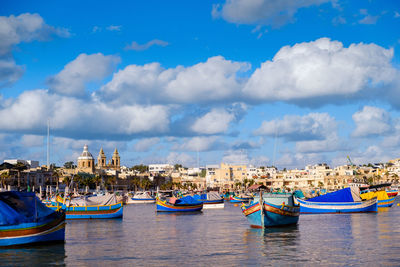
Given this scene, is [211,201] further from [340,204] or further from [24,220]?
[24,220]

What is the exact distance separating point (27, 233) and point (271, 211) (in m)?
23.4

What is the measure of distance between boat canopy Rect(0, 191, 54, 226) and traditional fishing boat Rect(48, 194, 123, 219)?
33599 mm

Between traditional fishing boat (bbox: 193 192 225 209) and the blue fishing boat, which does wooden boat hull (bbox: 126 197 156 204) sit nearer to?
the blue fishing boat

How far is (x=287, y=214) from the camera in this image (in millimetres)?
51906

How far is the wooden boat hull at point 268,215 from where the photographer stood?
49656 mm

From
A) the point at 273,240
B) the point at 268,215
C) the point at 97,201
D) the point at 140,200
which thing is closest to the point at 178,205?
the point at 97,201

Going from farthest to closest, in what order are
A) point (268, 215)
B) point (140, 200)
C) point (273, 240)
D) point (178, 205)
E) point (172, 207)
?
point (140, 200)
point (178, 205)
point (172, 207)
point (268, 215)
point (273, 240)

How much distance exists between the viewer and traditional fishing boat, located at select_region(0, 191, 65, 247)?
118 feet

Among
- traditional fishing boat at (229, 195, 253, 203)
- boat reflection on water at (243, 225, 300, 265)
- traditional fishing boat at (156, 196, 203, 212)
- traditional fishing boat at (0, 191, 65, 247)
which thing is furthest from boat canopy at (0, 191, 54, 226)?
traditional fishing boat at (229, 195, 253, 203)

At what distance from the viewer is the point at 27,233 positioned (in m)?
36.3

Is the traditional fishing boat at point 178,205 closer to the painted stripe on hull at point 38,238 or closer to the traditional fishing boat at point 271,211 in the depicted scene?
the traditional fishing boat at point 271,211

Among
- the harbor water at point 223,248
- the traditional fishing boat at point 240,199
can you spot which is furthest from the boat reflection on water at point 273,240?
the traditional fishing boat at point 240,199

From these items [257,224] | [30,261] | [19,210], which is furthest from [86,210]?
[30,261]

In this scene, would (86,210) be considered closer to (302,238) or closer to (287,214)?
(287,214)
